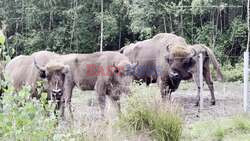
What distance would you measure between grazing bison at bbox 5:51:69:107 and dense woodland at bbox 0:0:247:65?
11700 mm

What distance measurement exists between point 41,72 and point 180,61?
10.9 ft

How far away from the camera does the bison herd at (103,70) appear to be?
8.59 m

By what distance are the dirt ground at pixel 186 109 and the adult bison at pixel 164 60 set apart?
550 millimetres

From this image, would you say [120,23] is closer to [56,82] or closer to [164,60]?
[164,60]

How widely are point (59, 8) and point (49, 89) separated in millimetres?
16272

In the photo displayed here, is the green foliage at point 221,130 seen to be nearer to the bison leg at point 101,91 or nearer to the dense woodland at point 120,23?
the bison leg at point 101,91

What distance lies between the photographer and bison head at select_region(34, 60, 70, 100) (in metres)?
8.06

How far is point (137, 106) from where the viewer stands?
6688mm

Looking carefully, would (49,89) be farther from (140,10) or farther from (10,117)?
(140,10)

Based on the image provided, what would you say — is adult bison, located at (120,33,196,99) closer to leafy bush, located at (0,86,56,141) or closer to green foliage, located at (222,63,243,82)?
leafy bush, located at (0,86,56,141)

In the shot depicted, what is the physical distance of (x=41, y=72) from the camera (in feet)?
27.7

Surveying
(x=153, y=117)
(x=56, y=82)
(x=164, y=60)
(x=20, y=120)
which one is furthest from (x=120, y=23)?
(x=20, y=120)

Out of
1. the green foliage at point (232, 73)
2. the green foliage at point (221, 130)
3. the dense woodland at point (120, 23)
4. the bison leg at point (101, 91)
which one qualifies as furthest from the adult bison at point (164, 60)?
the dense woodland at point (120, 23)

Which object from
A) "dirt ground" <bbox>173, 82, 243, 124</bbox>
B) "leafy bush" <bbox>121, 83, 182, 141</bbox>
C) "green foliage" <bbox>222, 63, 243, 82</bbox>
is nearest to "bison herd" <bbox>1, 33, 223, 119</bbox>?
"dirt ground" <bbox>173, 82, 243, 124</bbox>
